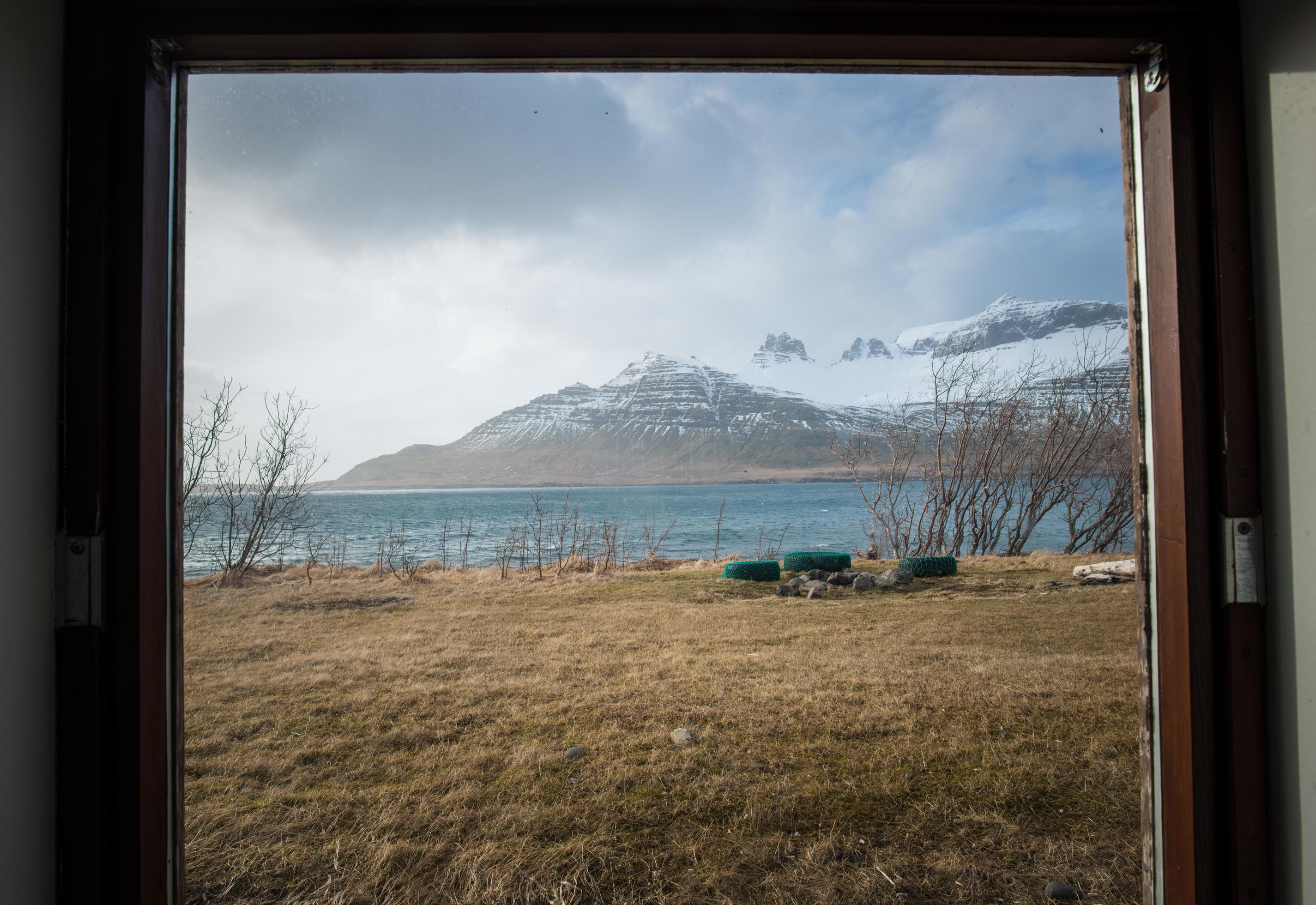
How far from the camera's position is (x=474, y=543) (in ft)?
31.2

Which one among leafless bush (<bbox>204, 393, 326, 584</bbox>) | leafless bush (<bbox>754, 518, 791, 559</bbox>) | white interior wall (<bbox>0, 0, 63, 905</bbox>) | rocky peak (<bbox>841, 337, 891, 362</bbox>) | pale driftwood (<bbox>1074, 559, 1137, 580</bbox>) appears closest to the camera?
white interior wall (<bbox>0, 0, 63, 905</bbox>)

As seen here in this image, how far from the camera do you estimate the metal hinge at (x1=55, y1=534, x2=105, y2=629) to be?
694 mm

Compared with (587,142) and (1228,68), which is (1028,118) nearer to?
(587,142)

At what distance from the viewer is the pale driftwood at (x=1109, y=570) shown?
4840 mm

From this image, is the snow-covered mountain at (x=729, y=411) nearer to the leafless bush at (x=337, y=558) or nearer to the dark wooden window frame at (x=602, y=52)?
the leafless bush at (x=337, y=558)

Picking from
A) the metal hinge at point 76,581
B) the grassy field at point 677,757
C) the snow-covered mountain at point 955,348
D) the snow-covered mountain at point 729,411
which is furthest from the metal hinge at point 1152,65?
the snow-covered mountain at point 729,411

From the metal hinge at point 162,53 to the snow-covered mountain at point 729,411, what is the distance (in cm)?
762

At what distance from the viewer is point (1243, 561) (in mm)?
707

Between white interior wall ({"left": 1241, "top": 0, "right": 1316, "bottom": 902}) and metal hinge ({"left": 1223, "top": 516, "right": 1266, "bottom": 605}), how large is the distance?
1 cm

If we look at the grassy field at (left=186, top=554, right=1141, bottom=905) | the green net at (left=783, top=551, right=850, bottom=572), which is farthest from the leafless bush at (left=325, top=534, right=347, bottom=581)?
the green net at (left=783, top=551, right=850, bottom=572)

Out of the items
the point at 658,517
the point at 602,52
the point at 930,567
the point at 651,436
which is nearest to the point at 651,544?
the point at 930,567

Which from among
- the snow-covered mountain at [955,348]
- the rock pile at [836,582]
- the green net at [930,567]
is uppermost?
the snow-covered mountain at [955,348]

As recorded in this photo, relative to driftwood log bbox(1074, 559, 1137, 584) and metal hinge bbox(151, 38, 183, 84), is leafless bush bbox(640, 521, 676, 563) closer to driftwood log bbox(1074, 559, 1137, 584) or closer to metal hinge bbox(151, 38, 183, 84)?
driftwood log bbox(1074, 559, 1137, 584)

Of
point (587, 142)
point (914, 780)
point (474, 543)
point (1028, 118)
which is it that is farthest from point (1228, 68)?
point (474, 543)
